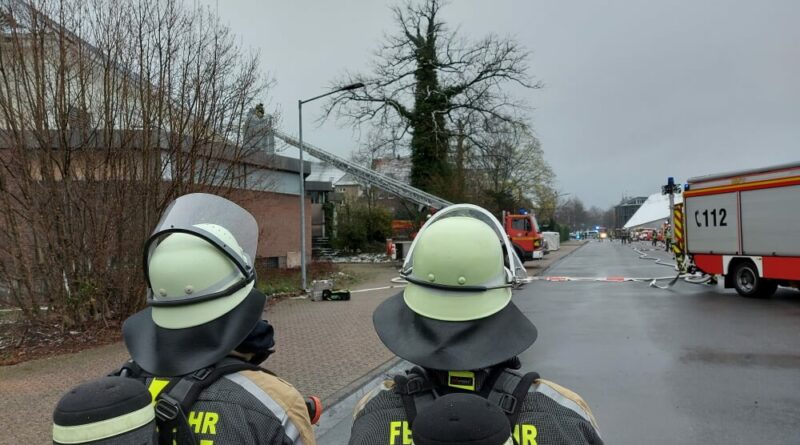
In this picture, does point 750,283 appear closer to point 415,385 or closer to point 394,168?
point 415,385

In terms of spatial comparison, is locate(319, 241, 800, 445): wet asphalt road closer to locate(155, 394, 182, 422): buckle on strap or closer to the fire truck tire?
the fire truck tire

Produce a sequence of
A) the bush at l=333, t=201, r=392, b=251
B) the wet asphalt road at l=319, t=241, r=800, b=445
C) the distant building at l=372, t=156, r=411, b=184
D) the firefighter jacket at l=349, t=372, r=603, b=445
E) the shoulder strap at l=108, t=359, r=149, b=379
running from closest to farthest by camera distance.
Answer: the firefighter jacket at l=349, t=372, r=603, b=445, the shoulder strap at l=108, t=359, r=149, b=379, the wet asphalt road at l=319, t=241, r=800, b=445, the bush at l=333, t=201, r=392, b=251, the distant building at l=372, t=156, r=411, b=184

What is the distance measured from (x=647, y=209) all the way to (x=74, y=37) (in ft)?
329

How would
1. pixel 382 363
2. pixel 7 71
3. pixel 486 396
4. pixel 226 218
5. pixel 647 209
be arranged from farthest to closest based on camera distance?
pixel 647 209
pixel 7 71
pixel 382 363
pixel 226 218
pixel 486 396

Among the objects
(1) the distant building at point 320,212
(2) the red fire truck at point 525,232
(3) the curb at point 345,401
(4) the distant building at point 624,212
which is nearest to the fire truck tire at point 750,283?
(3) the curb at point 345,401

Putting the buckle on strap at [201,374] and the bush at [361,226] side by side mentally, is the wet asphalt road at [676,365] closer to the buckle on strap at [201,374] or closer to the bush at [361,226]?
the buckle on strap at [201,374]

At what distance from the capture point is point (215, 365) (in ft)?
5.76

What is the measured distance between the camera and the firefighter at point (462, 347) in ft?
Result: 4.71

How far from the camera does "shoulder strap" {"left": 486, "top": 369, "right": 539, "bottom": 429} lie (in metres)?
1.41

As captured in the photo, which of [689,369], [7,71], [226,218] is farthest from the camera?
[7,71]

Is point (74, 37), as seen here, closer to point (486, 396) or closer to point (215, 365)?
point (215, 365)

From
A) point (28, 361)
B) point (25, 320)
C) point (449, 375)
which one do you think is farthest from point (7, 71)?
point (449, 375)

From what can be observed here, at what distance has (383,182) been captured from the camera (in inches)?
1197

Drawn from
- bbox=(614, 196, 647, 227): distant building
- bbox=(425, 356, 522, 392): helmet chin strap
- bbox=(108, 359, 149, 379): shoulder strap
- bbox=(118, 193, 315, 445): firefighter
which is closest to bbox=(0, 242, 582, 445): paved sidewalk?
bbox=(108, 359, 149, 379): shoulder strap
